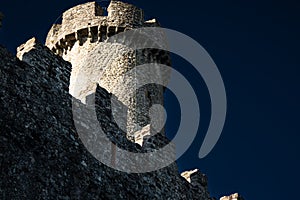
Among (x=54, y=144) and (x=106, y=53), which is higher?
(x=54, y=144)

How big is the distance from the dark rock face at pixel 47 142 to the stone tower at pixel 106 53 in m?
6.93

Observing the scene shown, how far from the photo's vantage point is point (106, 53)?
17.6 metres

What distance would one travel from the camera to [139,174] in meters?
8.99

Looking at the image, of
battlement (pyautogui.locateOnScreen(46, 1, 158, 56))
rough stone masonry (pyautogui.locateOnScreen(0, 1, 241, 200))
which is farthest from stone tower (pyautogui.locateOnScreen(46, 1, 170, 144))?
rough stone masonry (pyautogui.locateOnScreen(0, 1, 241, 200))

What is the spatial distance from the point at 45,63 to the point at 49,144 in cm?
136

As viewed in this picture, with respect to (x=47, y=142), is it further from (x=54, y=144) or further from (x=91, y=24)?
(x=91, y=24)

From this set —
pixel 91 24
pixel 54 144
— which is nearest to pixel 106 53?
pixel 91 24

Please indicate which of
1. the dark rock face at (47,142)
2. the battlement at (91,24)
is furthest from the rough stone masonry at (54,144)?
the battlement at (91,24)

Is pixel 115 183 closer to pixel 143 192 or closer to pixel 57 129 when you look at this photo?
pixel 143 192

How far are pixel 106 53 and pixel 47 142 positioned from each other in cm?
1030

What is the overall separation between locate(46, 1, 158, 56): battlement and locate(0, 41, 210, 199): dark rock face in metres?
9.36

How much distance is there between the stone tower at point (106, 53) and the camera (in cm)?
1670

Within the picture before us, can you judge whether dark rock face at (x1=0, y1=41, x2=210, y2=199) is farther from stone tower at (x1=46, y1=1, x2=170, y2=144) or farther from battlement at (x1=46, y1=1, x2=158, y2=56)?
battlement at (x1=46, y1=1, x2=158, y2=56)

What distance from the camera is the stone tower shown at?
1670 cm
